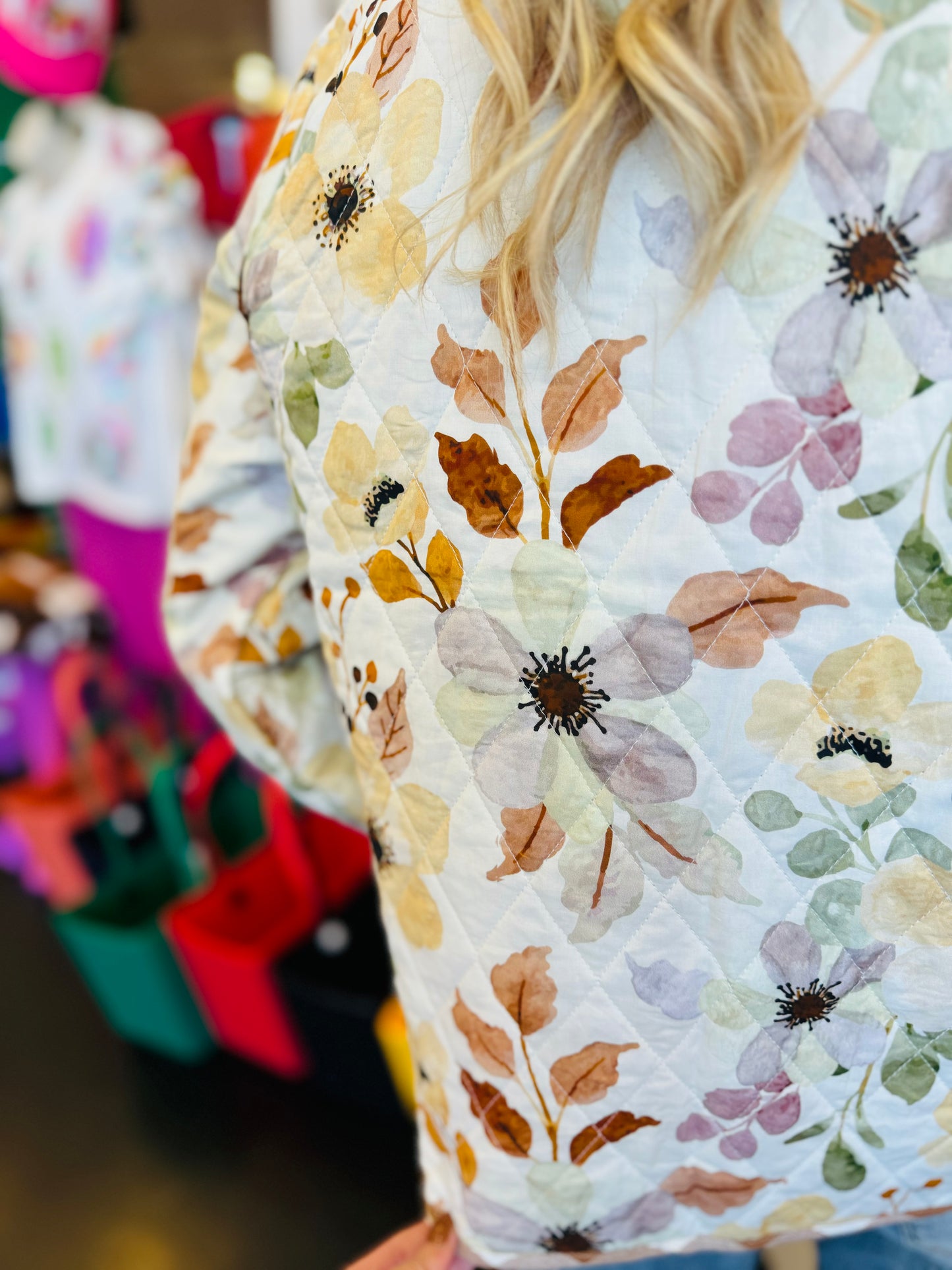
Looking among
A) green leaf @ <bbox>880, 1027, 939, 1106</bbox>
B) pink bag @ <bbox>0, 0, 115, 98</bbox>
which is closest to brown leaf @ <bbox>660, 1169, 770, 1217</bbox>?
green leaf @ <bbox>880, 1027, 939, 1106</bbox>

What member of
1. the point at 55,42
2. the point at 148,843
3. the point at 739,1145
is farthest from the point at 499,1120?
the point at 55,42

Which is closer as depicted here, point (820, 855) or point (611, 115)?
point (611, 115)

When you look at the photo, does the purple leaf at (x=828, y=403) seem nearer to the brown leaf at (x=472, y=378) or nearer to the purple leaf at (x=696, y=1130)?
the brown leaf at (x=472, y=378)

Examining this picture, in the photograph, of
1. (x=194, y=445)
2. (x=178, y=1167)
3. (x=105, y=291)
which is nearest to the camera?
(x=194, y=445)

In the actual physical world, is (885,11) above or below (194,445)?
above

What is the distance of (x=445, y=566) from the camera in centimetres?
54

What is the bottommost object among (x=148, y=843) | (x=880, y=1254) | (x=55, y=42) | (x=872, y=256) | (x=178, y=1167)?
(x=178, y=1167)

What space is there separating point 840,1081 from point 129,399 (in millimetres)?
1552

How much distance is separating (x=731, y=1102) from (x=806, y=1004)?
0.28ft

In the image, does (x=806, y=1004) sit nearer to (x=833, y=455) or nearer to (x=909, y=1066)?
(x=909, y=1066)

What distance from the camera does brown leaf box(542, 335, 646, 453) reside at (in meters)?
0.46

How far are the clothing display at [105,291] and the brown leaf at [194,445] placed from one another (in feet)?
3.32

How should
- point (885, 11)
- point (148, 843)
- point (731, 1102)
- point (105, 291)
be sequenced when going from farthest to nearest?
1. point (148, 843)
2. point (105, 291)
3. point (731, 1102)
4. point (885, 11)

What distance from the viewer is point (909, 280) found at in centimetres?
41
